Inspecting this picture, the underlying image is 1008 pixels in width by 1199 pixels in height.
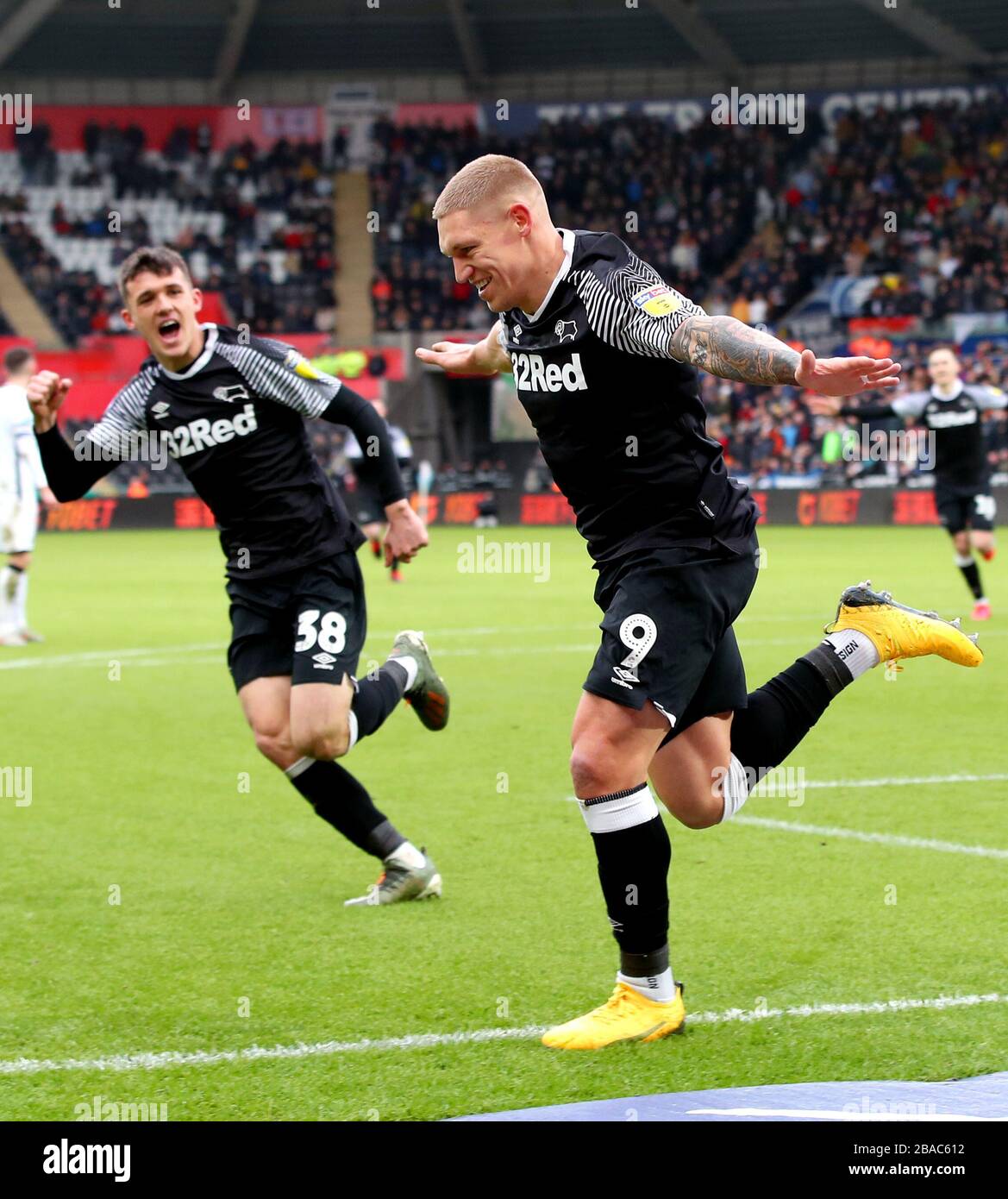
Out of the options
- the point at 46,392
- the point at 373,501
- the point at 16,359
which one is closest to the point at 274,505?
the point at 46,392

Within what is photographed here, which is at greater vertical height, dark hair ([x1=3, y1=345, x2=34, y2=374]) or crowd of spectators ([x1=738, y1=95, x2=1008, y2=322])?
crowd of spectators ([x1=738, y1=95, x2=1008, y2=322])

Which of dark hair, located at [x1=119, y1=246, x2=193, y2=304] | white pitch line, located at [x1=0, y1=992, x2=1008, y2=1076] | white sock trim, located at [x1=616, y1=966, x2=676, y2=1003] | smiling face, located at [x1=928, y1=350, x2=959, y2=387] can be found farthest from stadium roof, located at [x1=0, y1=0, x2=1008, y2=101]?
white sock trim, located at [x1=616, y1=966, x2=676, y2=1003]

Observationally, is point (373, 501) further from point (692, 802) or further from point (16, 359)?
point (692, 802)

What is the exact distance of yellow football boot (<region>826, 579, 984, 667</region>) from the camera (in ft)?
18.3

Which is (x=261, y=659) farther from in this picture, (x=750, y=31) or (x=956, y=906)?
(x=750, y=31)

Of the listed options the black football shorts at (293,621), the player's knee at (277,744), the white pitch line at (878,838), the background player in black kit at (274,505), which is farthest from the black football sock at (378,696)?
the white pitch line at (878,838)

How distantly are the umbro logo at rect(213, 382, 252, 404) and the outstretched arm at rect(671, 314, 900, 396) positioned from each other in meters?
2.60

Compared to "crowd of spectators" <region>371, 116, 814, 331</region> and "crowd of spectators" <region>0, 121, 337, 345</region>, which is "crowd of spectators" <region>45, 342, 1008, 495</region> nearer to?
"crowd of spectators" <region>371, 116, 814, 331</region>

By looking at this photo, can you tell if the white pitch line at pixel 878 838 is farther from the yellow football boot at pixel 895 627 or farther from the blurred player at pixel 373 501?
the blurred player at pixel 373 501

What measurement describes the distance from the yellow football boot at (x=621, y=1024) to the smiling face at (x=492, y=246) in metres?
1.84

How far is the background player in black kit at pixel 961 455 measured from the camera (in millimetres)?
14891

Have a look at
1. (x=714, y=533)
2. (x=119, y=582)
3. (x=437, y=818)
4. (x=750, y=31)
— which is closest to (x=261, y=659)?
(x=437, y=818)

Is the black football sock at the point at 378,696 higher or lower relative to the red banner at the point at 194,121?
lower

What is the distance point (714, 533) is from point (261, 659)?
7.14 feet
